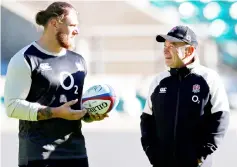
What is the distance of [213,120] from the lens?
3.71 meters

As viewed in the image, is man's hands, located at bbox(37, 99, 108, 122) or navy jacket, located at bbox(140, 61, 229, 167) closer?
man's hands, located at bbox(37, 99, 108, 122)

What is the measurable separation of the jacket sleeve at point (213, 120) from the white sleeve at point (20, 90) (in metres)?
0.97

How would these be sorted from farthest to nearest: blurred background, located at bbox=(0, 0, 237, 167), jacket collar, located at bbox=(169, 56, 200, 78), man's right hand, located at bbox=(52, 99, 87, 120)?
blurred background, located at bbox=(0, 0, 237, 167), jacket collar, located at bbox=(169, 56, 200, 78), man's right hand, located at bbox=(52, 99, 87, 120)

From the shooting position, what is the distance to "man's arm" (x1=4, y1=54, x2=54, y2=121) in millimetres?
3578

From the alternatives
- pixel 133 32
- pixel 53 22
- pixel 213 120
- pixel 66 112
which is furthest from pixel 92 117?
pixel 133 32

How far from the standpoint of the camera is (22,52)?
3.68 meters

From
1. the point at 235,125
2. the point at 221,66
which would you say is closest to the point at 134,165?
the point at 235,125

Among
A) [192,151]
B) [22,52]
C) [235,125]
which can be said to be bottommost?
[235,125]

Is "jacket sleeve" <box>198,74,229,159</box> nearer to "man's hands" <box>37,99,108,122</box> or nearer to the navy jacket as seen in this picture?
the navy jacket

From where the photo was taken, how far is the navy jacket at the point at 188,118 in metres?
3.71

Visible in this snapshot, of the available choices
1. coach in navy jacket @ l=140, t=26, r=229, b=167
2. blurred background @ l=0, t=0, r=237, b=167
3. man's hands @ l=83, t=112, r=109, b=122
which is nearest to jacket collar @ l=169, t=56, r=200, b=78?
coach in navy jacket @ l=140, t=26, r=229, b=167

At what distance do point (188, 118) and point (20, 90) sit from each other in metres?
0.98

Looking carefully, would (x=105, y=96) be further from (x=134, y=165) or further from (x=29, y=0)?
(x=29, y=0)

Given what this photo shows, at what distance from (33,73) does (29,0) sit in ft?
45.7
